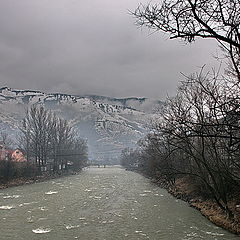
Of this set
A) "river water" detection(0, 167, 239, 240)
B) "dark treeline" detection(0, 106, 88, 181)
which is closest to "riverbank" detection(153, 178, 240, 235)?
"river water" detection(0, 167, 239, 240)

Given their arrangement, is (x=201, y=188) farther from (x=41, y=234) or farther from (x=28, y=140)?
(x=28, y=140)

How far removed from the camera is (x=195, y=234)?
1324cm

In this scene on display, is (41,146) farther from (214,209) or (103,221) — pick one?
(214,209)

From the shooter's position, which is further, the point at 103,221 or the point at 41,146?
the point at 41,146

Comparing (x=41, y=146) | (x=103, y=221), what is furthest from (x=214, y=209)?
(x=41, y=146)

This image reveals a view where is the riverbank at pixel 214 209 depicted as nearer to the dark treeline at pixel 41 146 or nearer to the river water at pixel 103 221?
the river water at pixel 103 221

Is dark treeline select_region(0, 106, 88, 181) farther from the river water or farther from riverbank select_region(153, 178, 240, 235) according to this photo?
riverbank select_region(153, 178, 240, 235)

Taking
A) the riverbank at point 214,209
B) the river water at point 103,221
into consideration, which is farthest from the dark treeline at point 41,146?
the riverbank at point 214,209

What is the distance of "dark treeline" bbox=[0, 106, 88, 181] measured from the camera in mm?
46719

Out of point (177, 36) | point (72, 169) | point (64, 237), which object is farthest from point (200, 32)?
point (72, 169)

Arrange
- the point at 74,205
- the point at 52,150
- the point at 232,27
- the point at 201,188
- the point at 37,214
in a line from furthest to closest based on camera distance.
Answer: the point at 52,150 → the point at 201,188 → the point at 74,205 → the point at 37,214 → the point at 232,27

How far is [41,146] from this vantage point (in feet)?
188

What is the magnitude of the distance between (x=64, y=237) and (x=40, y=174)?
4169 centimetres

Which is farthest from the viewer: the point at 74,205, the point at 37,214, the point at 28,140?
the point at 28,140
